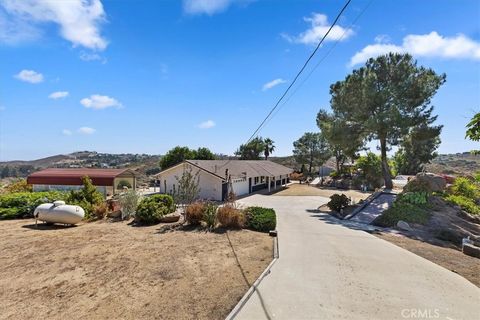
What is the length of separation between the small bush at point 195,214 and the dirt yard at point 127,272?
1132 millimetres

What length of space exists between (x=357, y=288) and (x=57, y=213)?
13.4 m

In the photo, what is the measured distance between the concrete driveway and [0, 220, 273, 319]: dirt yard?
710mm

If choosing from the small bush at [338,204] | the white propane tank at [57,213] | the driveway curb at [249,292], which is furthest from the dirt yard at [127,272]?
the small bush at [338,204]

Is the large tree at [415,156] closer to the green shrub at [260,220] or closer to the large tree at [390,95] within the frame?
the large tree at [390,95]

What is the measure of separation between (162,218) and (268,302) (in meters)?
9.76

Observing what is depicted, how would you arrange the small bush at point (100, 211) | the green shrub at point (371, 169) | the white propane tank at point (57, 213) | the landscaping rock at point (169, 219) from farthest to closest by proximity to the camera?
the green shrub at point (371, 169)
the small bush at point (100, 211)
the landscaping rock at point (169, 219)
the white propane tank at point (57, 213)

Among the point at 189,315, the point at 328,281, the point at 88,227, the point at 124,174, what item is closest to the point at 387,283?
the point at 328,281

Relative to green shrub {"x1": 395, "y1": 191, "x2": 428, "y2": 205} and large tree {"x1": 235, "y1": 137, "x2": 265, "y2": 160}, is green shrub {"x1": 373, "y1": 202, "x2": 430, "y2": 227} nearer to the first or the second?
green shrub {"x1": 395, "y1": 191, "x2": 428, "y2": 205}

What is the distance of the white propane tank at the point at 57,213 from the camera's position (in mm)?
13914

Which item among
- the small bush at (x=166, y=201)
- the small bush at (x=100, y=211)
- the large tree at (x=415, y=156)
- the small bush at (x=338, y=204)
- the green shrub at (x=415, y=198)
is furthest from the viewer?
the large tree at (x=415, y=156)

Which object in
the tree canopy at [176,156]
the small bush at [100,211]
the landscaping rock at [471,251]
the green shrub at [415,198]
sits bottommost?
the landscaping rock at [471,251]

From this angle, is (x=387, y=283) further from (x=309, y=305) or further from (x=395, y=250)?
(x=395, y=250)

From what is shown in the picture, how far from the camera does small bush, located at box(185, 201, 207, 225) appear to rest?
1349 cm

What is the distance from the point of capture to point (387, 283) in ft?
23.8
